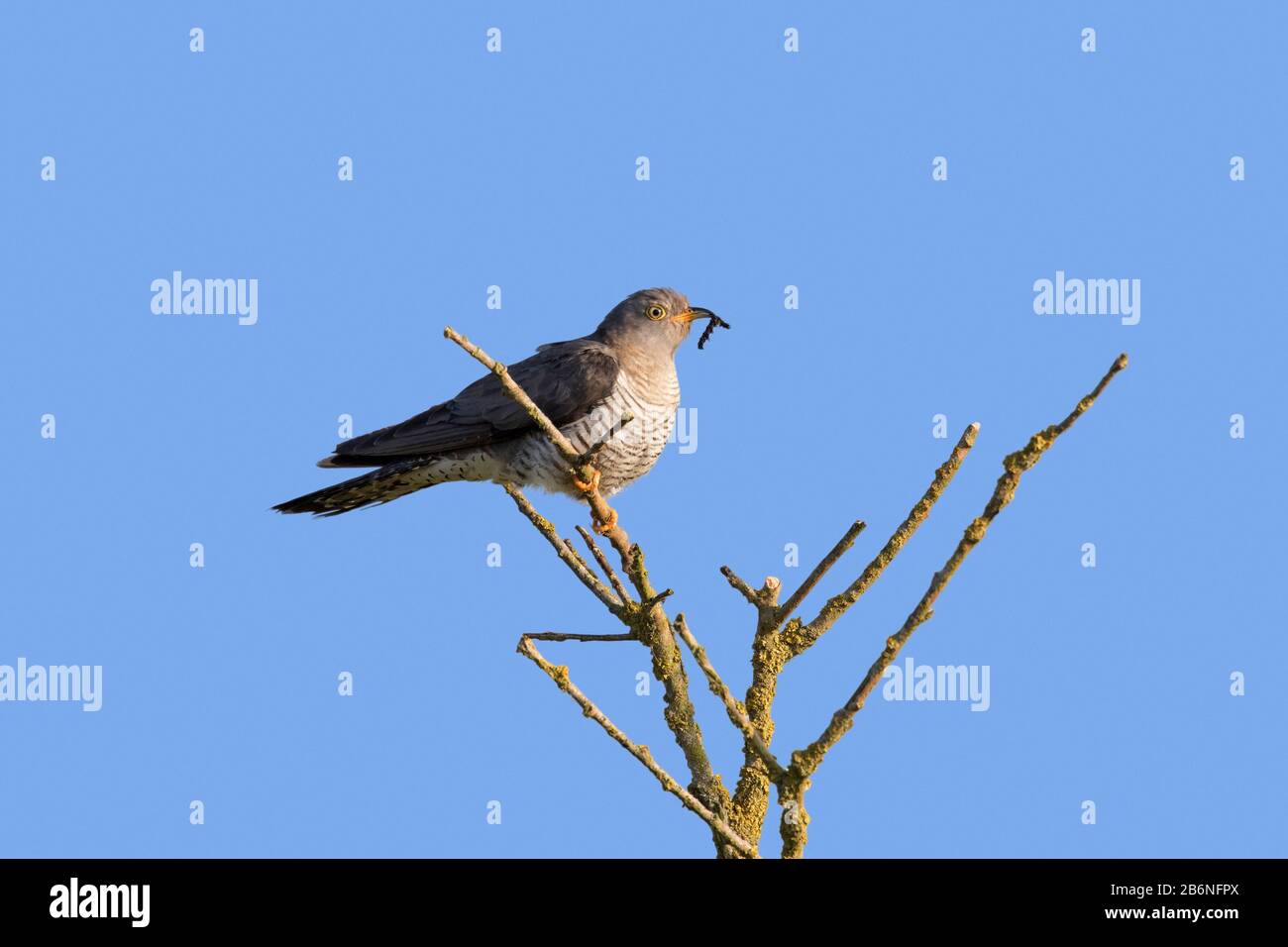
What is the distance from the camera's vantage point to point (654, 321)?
7527 mm

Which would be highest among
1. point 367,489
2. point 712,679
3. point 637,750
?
point 367,489

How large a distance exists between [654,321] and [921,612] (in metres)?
3.76

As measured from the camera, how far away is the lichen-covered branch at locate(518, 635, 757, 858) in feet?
14.5

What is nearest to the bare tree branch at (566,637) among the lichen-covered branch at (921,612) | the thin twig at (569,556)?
the thin twig at (569,556)

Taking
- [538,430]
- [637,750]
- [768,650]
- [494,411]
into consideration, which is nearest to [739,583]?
[768,650]

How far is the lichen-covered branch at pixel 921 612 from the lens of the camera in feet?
12.9

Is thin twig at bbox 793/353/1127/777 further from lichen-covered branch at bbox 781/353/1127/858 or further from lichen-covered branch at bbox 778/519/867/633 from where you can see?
lichen-covered branch at bbox 778/519/867/633

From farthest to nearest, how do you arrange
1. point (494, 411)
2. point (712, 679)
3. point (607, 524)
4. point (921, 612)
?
point (494, 411) → point (607, 524) → point (712, 679) → point (921, 612)

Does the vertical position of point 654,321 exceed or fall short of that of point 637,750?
it exceeds it

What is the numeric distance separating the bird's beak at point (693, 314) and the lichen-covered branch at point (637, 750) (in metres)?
3.15

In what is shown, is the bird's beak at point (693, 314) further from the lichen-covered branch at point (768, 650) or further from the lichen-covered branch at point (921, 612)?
the lichen-covered branch at point (921, 612)

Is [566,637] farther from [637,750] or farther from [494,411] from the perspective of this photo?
[494,411]
